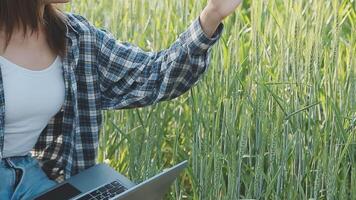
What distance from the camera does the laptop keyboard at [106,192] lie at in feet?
5.72

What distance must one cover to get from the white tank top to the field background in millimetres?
409

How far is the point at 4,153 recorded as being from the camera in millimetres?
1815

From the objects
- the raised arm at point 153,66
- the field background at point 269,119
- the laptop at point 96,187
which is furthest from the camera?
the field background at point 269,119

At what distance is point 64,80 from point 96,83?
93 mm

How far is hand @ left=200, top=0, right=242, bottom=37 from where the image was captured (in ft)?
5.58

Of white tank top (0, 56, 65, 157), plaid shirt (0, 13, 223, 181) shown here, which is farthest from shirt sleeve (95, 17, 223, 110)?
white tank top (0, 56, 65, 157)

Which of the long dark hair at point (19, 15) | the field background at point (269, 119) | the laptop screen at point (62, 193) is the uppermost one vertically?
the long dark hair at point (19, 15)

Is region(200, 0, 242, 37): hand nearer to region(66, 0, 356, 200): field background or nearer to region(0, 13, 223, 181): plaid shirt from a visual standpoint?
region(0, 13, 223, 181): plaid shirt

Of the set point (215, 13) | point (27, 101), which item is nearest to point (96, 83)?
point (27, 101)

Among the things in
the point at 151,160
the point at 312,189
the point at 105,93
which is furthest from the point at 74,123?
the point at 312,189

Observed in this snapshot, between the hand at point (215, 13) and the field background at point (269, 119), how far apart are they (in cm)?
27

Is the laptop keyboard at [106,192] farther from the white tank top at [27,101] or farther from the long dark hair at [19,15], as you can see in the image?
the long dark hair at [19,15]

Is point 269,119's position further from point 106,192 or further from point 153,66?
point 106,192

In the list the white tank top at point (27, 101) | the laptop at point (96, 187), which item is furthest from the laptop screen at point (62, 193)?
the white tank top at point (27, 101)
